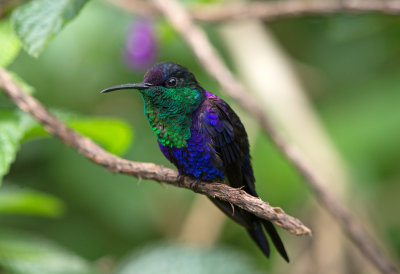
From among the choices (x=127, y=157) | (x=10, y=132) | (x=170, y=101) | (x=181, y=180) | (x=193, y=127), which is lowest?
(x=127, y=157)

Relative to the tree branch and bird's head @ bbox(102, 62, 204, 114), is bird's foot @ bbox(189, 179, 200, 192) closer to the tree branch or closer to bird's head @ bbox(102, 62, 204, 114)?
bird's head @ bbox(102, 62, 204, 114)

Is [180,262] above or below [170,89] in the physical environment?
below

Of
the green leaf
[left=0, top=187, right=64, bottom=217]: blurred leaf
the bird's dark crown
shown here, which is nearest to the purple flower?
[left=0, top=187, right=64, bottom=217]: blurred leaf

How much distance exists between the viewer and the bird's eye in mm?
1986

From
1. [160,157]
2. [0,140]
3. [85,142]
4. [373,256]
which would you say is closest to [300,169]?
[373,256]

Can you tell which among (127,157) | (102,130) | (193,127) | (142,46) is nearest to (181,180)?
(193,127)

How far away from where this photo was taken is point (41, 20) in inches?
79.8

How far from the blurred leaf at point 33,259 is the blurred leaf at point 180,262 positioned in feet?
1.07

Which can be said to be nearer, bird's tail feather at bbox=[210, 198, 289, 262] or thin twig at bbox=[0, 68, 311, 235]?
thin twig at bbox=[0, 68, 311, 235]

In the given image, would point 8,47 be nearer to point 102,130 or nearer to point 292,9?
point 102,130

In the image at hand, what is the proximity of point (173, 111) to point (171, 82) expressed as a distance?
10 centimetres

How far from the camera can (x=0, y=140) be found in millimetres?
2070

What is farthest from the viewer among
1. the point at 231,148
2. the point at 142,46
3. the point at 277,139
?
the point at 142,46

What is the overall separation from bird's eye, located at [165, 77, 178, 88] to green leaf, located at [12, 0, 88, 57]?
0.39 m
